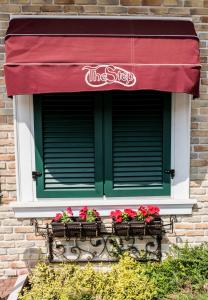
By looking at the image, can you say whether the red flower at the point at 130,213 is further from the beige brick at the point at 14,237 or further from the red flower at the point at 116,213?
the beige brick at the point at 14,237

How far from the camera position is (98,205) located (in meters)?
4.15

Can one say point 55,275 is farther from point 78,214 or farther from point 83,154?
point 83,154

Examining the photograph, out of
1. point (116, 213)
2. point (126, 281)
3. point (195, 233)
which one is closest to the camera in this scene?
point (126, 281)

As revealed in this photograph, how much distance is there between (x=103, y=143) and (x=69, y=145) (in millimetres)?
424

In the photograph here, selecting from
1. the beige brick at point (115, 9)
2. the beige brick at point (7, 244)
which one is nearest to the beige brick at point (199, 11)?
the beige brick at point (115, 9)

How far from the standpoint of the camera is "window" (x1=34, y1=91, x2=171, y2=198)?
4.10 m

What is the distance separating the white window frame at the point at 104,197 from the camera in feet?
13.4

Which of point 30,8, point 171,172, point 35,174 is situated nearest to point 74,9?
point 30,8

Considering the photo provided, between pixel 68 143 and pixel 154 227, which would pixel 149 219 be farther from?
pixel 68 143

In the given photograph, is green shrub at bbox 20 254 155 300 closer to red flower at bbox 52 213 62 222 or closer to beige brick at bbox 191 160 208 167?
red flower at bbox 52 213 62 222

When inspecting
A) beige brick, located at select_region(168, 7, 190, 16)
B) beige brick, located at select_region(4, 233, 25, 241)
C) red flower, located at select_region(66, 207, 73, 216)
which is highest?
beige brick, located at select_region(168, 7, 190, 16)

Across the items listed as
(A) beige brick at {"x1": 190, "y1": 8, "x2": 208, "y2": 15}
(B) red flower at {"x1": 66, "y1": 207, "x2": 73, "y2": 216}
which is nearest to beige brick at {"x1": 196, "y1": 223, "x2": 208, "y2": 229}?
(B) red flower at {"x1": 66, "y1": 207, "x2": 73, "y2": 216}

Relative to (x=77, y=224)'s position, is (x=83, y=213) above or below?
above

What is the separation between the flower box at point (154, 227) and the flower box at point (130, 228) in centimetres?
7
